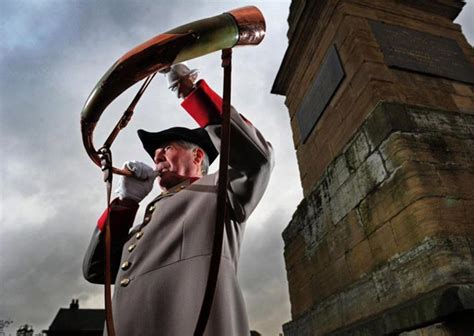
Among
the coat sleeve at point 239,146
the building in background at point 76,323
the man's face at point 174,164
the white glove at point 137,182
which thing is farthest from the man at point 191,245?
the building in background at point 76,323

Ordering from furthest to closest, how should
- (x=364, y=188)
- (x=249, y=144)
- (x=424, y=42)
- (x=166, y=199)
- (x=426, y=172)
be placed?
(x=424, y=42)
(x=364, y=188)
(x=426, y=172)
(x=166, y=199)
(x=249, y=144)

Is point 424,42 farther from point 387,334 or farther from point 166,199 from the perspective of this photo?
point 166,199

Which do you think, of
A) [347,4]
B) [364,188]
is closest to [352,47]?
[347,4]

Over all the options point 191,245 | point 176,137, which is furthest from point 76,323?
point 191,245

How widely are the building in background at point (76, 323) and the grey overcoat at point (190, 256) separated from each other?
87.6 feet

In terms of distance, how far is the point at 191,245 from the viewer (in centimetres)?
152

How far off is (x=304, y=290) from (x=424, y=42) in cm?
400

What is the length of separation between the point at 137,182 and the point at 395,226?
2.42m

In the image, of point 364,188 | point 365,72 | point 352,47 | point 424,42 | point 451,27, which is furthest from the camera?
point 451,27

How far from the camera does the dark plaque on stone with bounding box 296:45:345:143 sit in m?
4.59

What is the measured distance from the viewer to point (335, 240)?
4.02 m

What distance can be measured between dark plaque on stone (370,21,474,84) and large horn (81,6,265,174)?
3.32m

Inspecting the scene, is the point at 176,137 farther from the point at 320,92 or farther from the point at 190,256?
the point at 320,92

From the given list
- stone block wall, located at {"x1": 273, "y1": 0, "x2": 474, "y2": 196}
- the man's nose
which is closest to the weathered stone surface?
stone block wall, located at {"x1": 273, "y1": 0, "x2": 474, "y2": 196}
